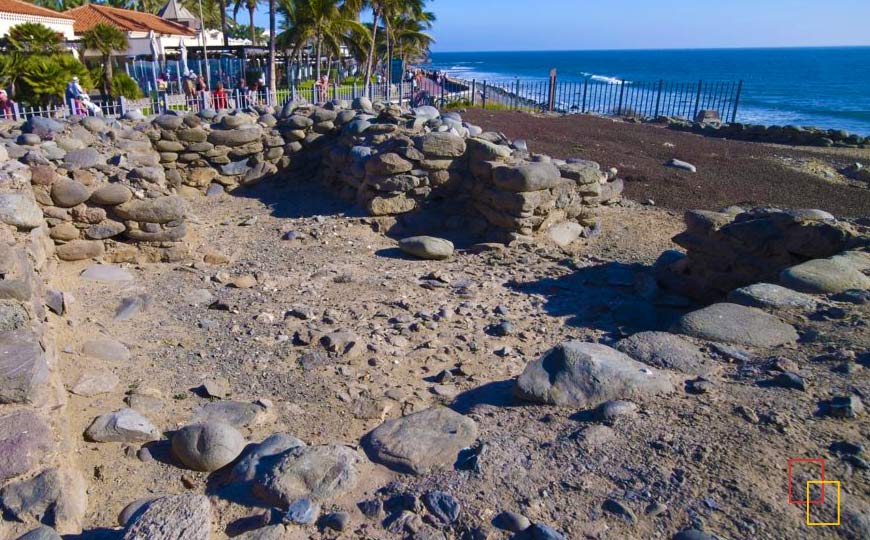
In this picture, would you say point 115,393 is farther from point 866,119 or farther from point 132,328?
point 866,119

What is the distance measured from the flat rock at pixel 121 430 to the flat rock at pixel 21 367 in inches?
14.6

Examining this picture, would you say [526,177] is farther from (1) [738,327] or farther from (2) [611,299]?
(1) [738,327]

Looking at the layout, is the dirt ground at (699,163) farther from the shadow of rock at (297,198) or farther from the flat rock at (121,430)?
the flat rock at (121,430)

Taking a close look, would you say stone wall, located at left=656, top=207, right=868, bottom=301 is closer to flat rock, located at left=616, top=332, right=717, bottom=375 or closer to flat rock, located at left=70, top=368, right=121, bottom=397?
flat rock, located at left=616, top=332, right=717, bottom=375

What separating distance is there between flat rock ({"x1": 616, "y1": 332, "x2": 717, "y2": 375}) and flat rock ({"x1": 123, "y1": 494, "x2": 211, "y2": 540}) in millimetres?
2545

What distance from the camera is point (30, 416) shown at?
2990mm

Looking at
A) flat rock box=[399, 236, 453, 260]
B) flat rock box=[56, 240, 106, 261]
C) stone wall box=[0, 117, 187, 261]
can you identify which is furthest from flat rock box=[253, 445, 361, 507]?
flat rock box=[56, 240, 106, 261]

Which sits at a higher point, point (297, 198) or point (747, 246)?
point (747, 246)

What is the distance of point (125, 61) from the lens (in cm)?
2670

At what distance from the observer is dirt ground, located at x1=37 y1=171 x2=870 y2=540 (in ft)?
8.52

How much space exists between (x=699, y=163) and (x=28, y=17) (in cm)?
2592

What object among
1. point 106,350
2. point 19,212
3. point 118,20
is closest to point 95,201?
point 19,212

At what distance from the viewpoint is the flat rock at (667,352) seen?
3.64 metres

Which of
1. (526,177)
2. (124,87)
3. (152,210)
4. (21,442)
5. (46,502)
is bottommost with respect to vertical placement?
(46,502)
